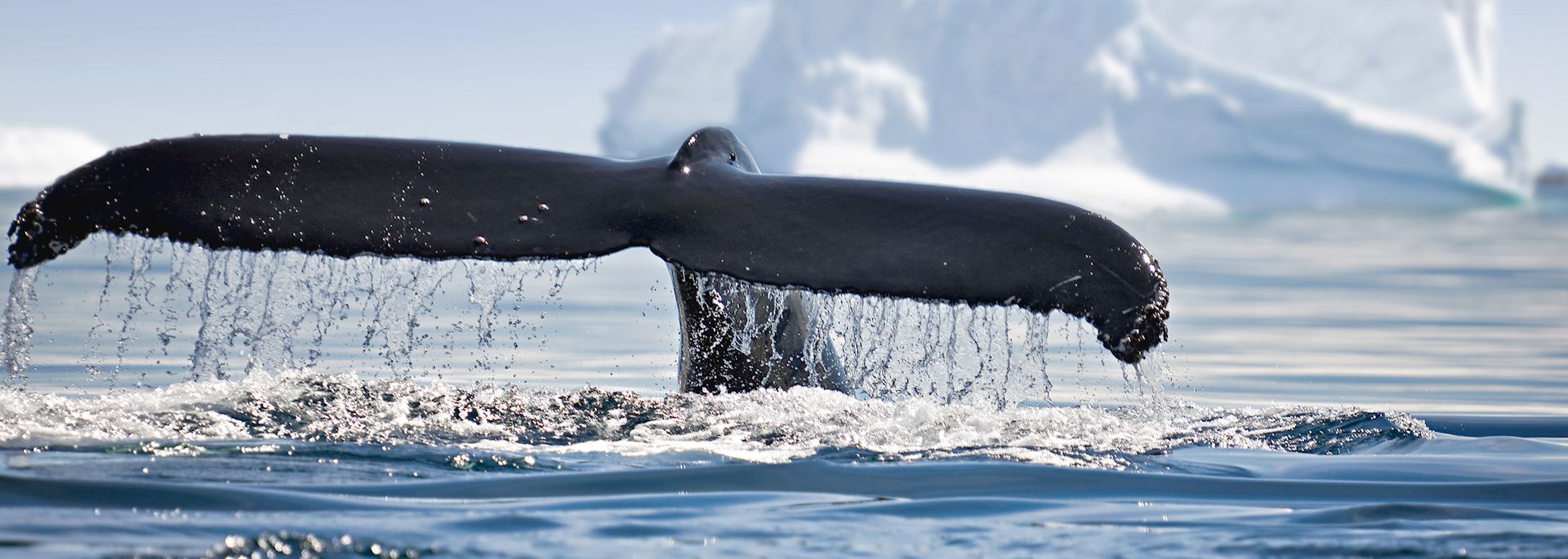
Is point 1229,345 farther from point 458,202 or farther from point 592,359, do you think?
point 458,202

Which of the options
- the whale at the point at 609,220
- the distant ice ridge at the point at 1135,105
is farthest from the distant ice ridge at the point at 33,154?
the whale at the point at 609,220

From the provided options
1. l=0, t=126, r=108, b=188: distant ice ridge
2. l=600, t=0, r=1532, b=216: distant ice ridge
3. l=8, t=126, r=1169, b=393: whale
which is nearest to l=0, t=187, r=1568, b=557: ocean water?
l=8, t=126, r=1169, b=393: whale

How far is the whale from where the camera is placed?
4.18 m

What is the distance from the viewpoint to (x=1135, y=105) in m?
Result: 42.9

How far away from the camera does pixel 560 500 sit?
416 centimetres

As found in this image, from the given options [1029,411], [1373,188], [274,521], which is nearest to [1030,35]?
[1373,188]

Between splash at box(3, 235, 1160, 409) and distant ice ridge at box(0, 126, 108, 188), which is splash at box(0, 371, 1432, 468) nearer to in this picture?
splash at box(3, 235, 1160, 409)

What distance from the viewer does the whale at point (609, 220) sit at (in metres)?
4.18

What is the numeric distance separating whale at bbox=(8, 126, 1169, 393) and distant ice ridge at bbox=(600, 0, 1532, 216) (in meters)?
35.4

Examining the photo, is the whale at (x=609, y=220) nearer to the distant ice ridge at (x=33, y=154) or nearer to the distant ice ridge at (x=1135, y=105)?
the distant ice ridge at (x=1135, y=105)

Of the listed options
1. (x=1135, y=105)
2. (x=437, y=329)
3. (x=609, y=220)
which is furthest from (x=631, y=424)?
(x=1135, y=105)

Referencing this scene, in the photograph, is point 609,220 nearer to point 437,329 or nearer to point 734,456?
point 734,456

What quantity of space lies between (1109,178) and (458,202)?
1582 inches

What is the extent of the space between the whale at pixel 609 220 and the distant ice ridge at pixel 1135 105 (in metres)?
35.4
